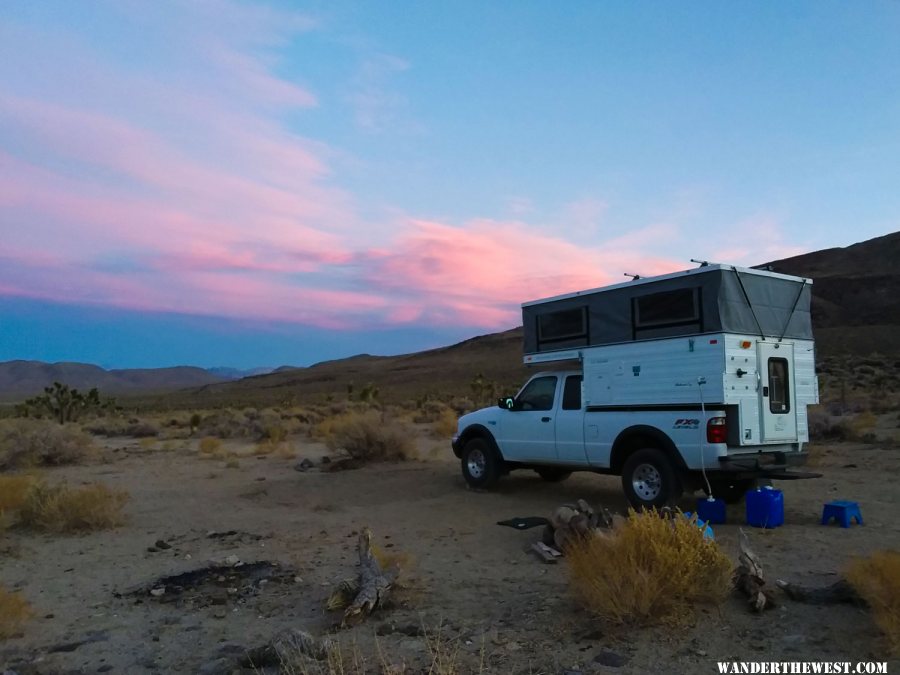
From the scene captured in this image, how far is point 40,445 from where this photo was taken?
711 inches

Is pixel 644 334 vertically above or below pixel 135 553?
above

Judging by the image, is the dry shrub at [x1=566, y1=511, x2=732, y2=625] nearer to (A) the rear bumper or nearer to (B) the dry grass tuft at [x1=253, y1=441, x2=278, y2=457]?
(A) the rear bumper

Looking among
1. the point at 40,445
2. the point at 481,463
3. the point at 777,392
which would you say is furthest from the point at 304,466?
the point at 777,392

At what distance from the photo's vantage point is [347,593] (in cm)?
609

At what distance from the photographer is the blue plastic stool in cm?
902

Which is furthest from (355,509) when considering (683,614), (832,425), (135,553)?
(832,425)

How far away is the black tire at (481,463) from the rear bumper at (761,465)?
4.19 metres

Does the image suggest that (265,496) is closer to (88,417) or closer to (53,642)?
(53,642)

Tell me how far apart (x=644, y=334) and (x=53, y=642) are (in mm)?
7521

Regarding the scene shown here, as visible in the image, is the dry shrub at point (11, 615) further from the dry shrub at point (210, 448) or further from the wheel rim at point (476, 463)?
the dry shrub at point (210, 448)

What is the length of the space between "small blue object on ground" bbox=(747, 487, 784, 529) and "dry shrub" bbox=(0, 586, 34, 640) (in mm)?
7687

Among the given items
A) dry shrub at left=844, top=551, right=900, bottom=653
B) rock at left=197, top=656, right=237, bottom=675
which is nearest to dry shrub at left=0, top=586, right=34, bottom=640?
rock at left=197, top=656, right=237, bottom=675

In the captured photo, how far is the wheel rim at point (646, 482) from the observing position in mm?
9750

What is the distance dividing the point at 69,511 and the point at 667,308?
828 centimetres
